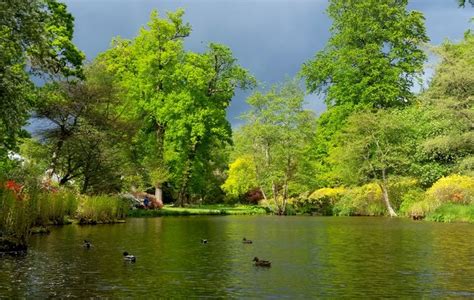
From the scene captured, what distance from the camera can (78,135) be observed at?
35.8 metres

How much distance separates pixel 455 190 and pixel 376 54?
2059 centimetres

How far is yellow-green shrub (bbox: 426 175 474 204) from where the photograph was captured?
37906mm

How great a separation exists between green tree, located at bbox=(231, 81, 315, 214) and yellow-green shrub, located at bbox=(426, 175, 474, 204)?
56.5 ft

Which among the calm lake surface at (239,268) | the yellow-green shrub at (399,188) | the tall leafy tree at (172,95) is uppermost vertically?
the tall leafy tree at (172,95)

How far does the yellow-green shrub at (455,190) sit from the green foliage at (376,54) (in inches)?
600

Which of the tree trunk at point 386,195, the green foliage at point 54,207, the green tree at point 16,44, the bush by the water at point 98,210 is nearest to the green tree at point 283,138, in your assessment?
the tree trunk at point 386,195

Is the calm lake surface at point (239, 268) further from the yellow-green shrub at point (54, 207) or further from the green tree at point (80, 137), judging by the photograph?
the green tree at point (80, 137)

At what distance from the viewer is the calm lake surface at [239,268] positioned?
11.2 meters

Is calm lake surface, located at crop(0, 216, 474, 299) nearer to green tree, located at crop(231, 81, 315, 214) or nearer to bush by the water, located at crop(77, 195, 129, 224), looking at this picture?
bush by the water, located at crop(77, 195, 129, 224)

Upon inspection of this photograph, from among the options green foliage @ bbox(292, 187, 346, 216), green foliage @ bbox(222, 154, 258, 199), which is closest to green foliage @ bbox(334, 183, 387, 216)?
green foliage @ bbox(292, 187, 346, 216)

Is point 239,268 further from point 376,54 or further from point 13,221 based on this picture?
point 376,54

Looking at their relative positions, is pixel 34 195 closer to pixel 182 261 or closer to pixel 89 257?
pixel 89 257

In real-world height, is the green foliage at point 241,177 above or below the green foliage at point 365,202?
above

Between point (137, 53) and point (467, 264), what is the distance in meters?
44.7
